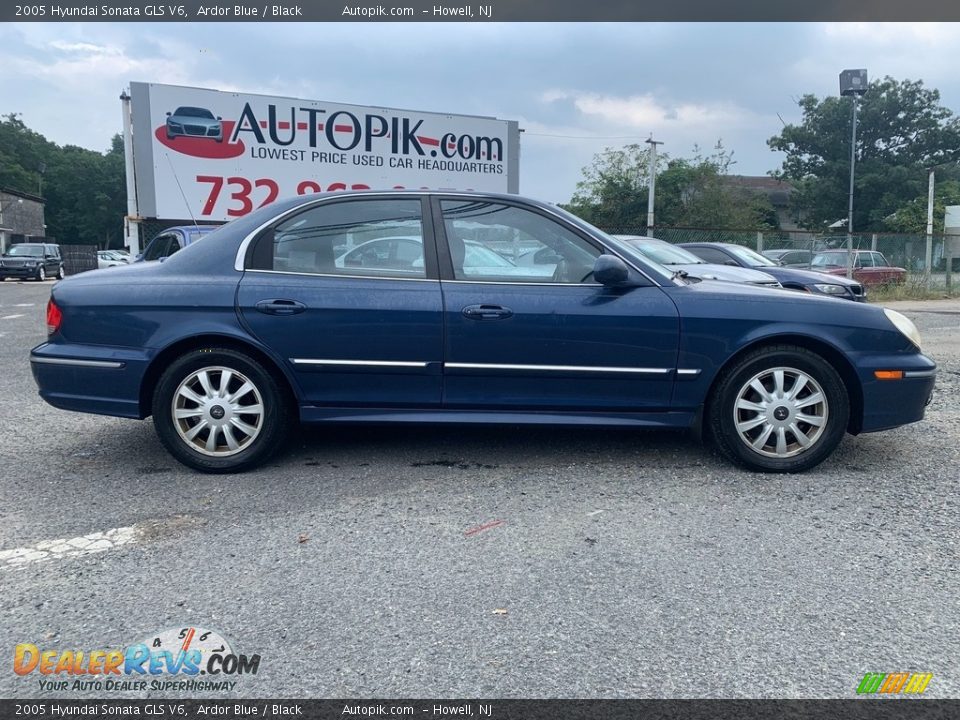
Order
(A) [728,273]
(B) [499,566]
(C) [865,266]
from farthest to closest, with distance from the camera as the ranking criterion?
(C) [865,266] → (A) [728,273] → (B) [499,566]

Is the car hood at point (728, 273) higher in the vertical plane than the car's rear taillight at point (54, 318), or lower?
higher

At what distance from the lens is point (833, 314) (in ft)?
13.4

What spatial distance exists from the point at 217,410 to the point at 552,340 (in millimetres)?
1833

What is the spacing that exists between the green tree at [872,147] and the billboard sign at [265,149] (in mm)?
40317

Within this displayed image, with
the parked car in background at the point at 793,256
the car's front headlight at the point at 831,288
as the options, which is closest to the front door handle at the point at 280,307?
the car's front headlight at the point at 831,288

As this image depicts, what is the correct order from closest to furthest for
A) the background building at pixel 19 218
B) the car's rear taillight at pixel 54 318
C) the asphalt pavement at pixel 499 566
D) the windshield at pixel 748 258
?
the asphalt pavement at pixel 499 566 < the car's rear taillight at pixel 54 318 < the windshield at pixel 748 258 < the background building at pixel 19 218

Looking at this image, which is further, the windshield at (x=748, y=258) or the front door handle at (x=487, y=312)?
the windshield at (x=748, y=258)

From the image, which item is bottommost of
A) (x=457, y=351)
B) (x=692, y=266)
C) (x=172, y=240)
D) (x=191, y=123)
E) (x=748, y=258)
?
(x=457, y=351)

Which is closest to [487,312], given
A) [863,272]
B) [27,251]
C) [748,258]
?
[748,258]

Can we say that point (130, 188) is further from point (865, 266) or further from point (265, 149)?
point (865, 266)

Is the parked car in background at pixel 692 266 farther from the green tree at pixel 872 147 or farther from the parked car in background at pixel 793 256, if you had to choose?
the green tree at pixel 872 147

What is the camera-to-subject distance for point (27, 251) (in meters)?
29.3

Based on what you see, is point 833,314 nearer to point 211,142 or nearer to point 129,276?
point 129,276

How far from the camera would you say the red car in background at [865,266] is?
20.0 metres
